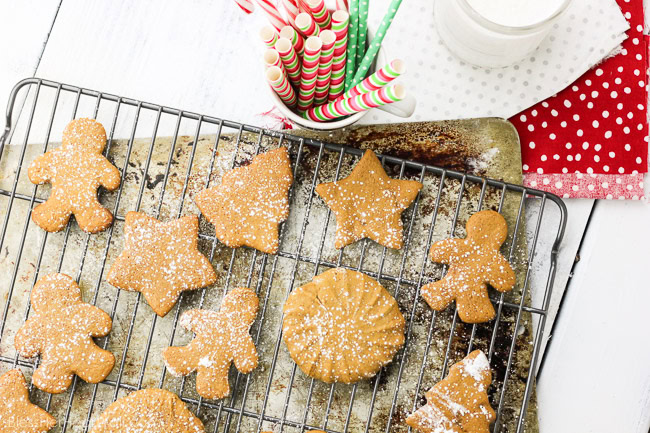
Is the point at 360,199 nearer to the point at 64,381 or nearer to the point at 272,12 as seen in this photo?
the point at 272,12

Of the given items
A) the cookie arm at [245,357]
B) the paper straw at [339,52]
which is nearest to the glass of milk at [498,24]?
the paper straw at [339,52]

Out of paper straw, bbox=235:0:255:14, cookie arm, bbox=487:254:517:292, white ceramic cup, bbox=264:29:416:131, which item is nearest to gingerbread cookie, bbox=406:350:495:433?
cookie arm, bbox=487:254:517:292

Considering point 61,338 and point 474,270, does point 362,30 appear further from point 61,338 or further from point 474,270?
point 61,338

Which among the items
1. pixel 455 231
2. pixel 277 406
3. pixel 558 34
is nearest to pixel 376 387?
pixel 277 406

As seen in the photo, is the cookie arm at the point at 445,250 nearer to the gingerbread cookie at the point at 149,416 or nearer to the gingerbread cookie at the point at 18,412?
the gingerbread cookie at the point at 149,416

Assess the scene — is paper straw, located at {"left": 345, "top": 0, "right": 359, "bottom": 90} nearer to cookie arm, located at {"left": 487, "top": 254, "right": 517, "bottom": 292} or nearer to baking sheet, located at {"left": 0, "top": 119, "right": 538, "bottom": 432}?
baking sheet, located at {"left": 0, "top": 119, "right": 538, "bottom": 432}

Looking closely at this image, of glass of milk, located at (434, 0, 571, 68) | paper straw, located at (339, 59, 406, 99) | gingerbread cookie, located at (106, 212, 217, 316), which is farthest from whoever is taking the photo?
gingerbread cookie, located at (106, 212, 217, 316)

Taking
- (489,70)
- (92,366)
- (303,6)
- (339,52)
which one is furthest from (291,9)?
(92,366)
